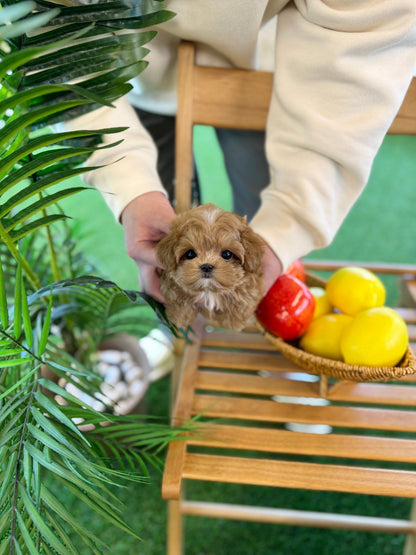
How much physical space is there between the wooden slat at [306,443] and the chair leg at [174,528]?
6.8 inches

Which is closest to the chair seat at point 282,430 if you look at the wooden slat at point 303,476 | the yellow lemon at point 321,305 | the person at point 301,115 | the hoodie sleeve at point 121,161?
the wooden slat at point 303,476

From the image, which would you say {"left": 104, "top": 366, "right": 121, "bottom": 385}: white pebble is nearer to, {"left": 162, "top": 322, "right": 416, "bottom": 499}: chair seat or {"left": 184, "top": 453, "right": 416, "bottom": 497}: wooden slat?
{"left": 162, "top": 322, "right": 416, "bottom": 499}: chair seat

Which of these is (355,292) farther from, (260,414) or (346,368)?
(260,414)

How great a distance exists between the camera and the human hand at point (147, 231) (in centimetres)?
75

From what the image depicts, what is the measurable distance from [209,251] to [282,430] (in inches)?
13.6

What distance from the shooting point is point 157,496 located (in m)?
1.15

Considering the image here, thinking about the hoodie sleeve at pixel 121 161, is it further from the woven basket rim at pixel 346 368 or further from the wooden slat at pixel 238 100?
the woven basket rim at pixel 346 368

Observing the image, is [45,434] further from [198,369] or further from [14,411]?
[198,369]

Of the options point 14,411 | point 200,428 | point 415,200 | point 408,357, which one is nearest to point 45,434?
point 14,411

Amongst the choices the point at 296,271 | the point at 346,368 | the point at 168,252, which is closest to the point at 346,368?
the point at 346,368

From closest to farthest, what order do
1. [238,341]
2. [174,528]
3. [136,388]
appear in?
1. [174,528]
2. [238,341]
3. [136,388]

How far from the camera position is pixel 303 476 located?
0.71 meters

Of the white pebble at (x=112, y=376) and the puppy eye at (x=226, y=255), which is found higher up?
the puppy eye at (x=226, y=255)

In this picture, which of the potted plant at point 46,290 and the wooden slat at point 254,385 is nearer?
the potted plant at point 46,290
